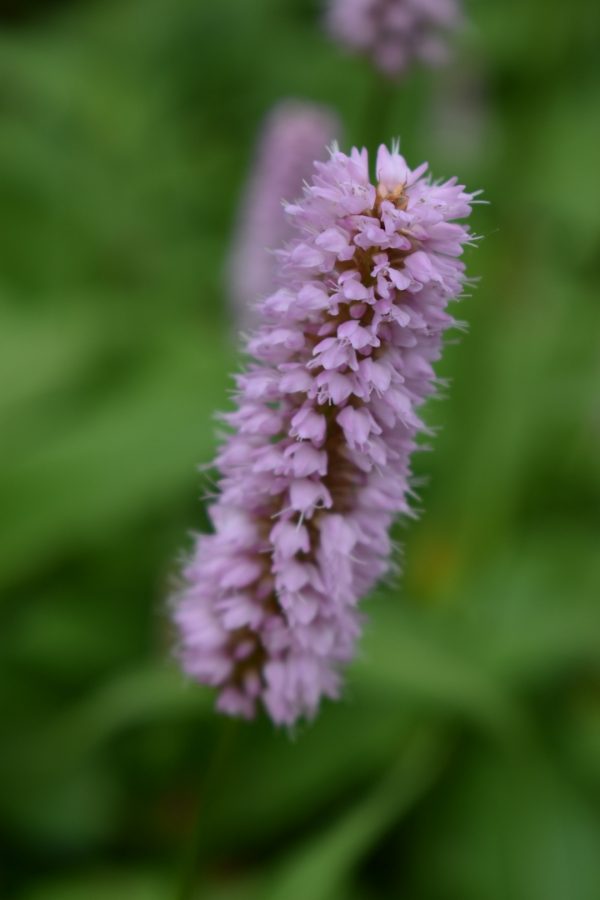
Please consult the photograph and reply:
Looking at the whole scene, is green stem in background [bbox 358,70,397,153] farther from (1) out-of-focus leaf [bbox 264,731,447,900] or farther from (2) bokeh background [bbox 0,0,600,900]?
(1) out-of-focus leaf [bbox 264,731,447,900]

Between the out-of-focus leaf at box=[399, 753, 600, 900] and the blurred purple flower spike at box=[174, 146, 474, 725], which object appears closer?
the blurred purple flower spike at box=[174, 146, 474, 725]

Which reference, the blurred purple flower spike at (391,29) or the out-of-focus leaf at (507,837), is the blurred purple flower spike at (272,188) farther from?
the out-of-focus leaf at (507,837)

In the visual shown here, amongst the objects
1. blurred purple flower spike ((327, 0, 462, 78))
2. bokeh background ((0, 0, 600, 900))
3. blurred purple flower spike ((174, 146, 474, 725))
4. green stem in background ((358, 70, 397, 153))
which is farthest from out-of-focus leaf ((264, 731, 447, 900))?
blurred purple flower spike ((327, 0, 462, 78))

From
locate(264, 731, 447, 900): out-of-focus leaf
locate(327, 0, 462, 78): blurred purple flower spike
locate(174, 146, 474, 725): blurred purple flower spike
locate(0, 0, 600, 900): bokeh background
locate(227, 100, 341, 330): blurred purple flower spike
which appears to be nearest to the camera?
locate(174, 146, 474, 725): blurred purple flower spike

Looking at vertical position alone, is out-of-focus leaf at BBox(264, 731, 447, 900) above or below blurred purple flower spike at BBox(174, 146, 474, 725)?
below

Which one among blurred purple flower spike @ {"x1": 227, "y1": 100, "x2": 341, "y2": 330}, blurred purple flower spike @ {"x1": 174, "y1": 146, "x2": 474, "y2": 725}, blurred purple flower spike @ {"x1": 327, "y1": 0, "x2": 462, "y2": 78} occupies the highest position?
blurred purple flower spike @ {"x1": 327, "y1": 0, "x2": 462, "y2": 78}
